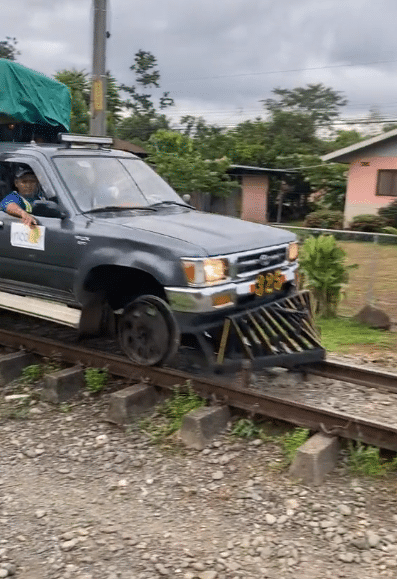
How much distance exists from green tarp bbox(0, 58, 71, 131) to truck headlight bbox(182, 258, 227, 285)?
3.57 meters

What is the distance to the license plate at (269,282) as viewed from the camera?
5641mm

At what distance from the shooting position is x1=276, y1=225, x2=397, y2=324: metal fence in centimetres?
850

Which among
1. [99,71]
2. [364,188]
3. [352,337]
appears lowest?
[352,337]

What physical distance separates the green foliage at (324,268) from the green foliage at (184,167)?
17.3 m

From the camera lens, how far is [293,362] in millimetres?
5613

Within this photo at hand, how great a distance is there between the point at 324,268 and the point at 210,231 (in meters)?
3.42

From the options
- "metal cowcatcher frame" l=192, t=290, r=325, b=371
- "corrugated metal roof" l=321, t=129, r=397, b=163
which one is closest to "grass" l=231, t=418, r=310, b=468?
"metal cowcatcher frame" l=192, t=290, r=325, b=371

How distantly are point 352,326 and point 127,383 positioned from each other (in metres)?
3.82

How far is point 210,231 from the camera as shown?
5605 mm

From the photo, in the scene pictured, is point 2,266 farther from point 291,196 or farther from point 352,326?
point 291,196

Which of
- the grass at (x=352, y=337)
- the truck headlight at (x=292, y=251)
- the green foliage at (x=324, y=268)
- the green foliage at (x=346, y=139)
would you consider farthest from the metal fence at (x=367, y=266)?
the green foliage at (x=346, y=139)

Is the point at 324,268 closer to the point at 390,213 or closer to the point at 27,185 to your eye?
the point at 27,185

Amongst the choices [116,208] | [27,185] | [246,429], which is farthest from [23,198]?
[246,429]

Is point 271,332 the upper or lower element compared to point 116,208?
lower
